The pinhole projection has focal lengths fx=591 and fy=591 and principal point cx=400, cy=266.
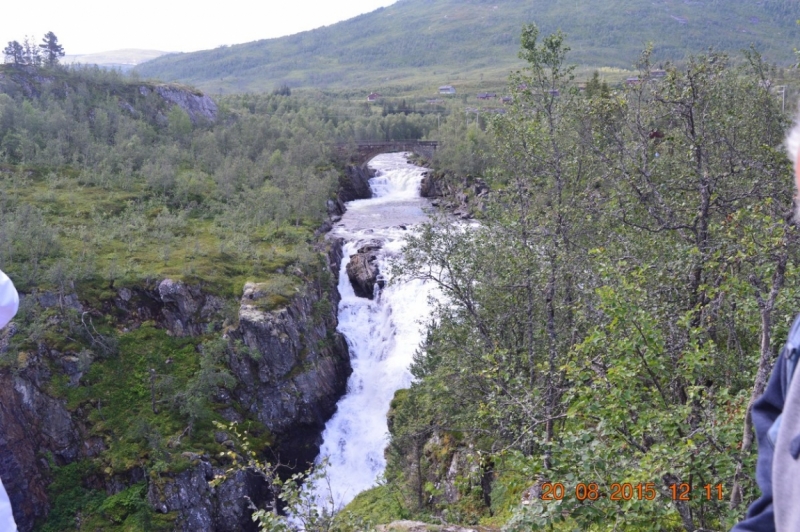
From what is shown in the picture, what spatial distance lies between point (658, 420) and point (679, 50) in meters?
202

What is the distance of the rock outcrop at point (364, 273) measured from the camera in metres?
31.0

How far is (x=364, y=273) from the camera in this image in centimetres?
3155

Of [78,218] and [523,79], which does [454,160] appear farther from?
[523,79]

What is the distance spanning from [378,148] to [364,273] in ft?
103

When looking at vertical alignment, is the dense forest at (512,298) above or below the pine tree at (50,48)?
below

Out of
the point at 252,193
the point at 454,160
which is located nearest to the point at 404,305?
the point at 252,193

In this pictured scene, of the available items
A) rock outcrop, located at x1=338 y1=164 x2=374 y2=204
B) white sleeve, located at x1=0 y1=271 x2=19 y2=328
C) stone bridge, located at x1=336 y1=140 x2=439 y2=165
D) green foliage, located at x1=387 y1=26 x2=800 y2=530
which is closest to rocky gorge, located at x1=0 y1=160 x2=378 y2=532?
green foliage, located at x1=387 y1=26 x2=800 y2=530

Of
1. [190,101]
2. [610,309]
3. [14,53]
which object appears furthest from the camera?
[190,101]

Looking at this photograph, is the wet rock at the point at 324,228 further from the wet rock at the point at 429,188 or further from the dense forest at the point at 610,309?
the dense forest at the point at 610,309

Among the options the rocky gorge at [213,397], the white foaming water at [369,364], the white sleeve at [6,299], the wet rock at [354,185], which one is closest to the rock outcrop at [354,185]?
the wet rock at [354,185]

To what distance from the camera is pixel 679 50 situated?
583 ft

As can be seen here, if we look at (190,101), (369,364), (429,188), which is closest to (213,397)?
(369,364)

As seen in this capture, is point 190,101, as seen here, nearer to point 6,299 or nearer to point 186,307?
point 186,307

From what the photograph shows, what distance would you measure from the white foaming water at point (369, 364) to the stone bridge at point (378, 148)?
2100 centimetres
